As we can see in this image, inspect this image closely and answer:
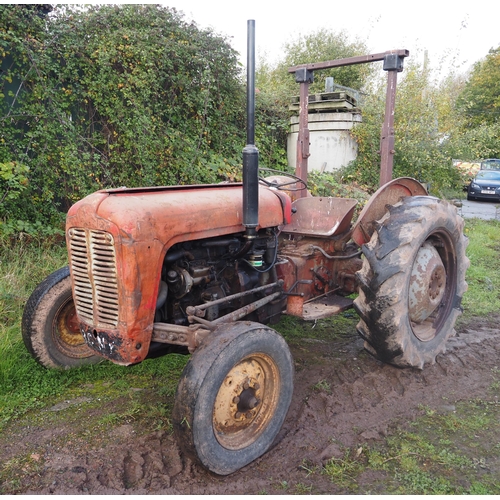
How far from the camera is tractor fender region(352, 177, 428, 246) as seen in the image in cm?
350

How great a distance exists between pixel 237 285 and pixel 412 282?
130cm

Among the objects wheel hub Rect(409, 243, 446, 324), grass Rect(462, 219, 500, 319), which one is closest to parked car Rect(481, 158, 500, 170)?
grass Rect(462, 219, 500, 319)

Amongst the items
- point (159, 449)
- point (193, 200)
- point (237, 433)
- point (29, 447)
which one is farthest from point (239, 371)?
point (29, 447)

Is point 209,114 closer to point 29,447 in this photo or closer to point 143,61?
point 143,61

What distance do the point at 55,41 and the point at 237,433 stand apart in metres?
5.11

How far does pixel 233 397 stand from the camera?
2396mm

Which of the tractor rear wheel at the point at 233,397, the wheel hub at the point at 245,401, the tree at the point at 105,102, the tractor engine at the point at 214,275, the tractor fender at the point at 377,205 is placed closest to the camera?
the tractor rear wheel at the point at 233,397

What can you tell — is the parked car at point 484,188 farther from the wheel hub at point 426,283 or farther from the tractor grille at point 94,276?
the tractor grille at point 94,276

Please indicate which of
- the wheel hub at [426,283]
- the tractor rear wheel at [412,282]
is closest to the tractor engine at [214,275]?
the tractor rear wheel at [412,282]

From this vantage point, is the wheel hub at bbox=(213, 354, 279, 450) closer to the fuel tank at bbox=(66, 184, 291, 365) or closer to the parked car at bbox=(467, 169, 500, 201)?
the fuel tank at bbox=(66, 184, 291, 365)

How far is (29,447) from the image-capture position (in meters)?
2.53

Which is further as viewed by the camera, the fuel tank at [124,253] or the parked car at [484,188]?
the parked car at [484,188]

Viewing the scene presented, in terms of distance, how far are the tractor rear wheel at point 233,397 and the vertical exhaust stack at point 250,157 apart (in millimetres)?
647

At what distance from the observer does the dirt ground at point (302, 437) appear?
2240 millimetres
